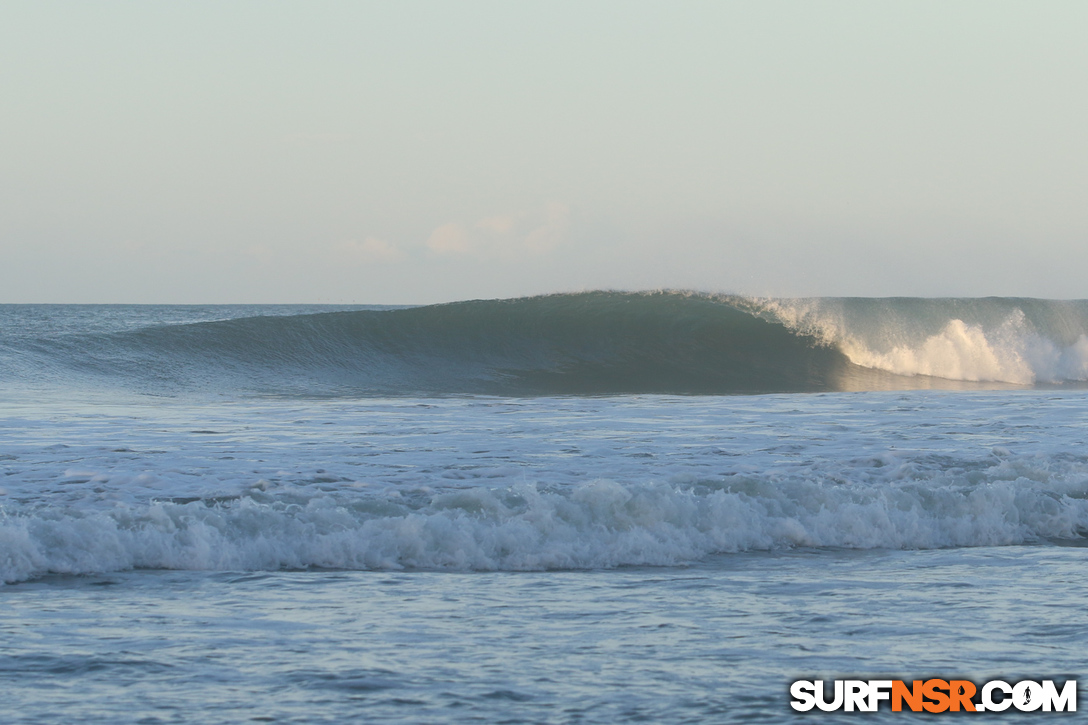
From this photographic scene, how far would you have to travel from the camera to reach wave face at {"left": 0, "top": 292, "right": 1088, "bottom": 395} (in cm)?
1464

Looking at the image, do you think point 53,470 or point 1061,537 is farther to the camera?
point 53,470

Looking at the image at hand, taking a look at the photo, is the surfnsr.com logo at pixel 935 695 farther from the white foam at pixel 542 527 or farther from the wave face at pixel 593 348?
the wave face at pixel 593 348

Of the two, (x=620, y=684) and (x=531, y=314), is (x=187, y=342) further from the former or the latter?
(x=620, y=684)

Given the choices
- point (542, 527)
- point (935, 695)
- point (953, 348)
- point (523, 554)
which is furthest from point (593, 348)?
point (935, 695)

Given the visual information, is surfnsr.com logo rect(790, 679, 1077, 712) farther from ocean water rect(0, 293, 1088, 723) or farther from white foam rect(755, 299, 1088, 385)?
white foam rect(755, 299, 1088, 385)

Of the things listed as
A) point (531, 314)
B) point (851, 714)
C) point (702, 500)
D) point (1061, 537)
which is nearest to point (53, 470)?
point (702, 500)

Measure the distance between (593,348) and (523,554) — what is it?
13548mm

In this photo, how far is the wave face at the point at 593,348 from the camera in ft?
48.0

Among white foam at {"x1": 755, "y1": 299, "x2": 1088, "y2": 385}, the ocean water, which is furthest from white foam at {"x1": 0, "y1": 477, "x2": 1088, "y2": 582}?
white foam at {"x1": 755, "y1": 299, "x2": 1088, "y2": 385}

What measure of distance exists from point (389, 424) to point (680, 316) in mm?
11924

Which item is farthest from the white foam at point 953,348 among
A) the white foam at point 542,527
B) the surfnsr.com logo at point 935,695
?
the surfnsr.com logo at point 935,695

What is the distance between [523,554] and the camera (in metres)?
4.89

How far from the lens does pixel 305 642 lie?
11.1 ft

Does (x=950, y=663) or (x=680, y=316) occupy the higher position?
(x=680, y=316)
